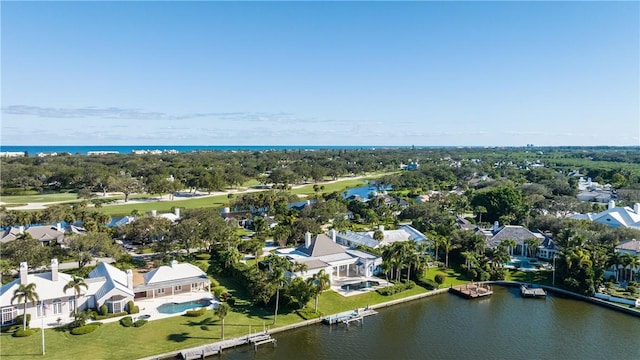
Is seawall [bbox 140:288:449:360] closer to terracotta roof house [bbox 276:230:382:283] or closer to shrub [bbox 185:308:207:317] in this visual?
shrub [bbox 185:308:207:317]

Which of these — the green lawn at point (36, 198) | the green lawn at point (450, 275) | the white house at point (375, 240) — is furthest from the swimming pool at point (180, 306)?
the green lawn at point (36, 198)

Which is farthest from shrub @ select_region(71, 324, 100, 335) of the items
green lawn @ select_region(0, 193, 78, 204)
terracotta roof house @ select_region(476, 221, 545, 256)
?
green lawn @ select_region(0, 193, 78, 204)

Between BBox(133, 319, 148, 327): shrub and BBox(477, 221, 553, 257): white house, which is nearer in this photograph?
BBox(133, 319, 148, 327): shrub

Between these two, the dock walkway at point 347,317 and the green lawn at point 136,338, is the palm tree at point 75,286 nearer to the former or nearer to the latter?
the green lawn at point 136,338

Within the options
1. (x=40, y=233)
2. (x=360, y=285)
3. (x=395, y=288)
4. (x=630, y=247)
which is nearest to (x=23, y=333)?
(x=360, y=285)

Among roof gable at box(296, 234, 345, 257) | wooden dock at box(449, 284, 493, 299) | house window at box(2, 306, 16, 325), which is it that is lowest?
wooden dock at box(449, 284, 493, 299)
